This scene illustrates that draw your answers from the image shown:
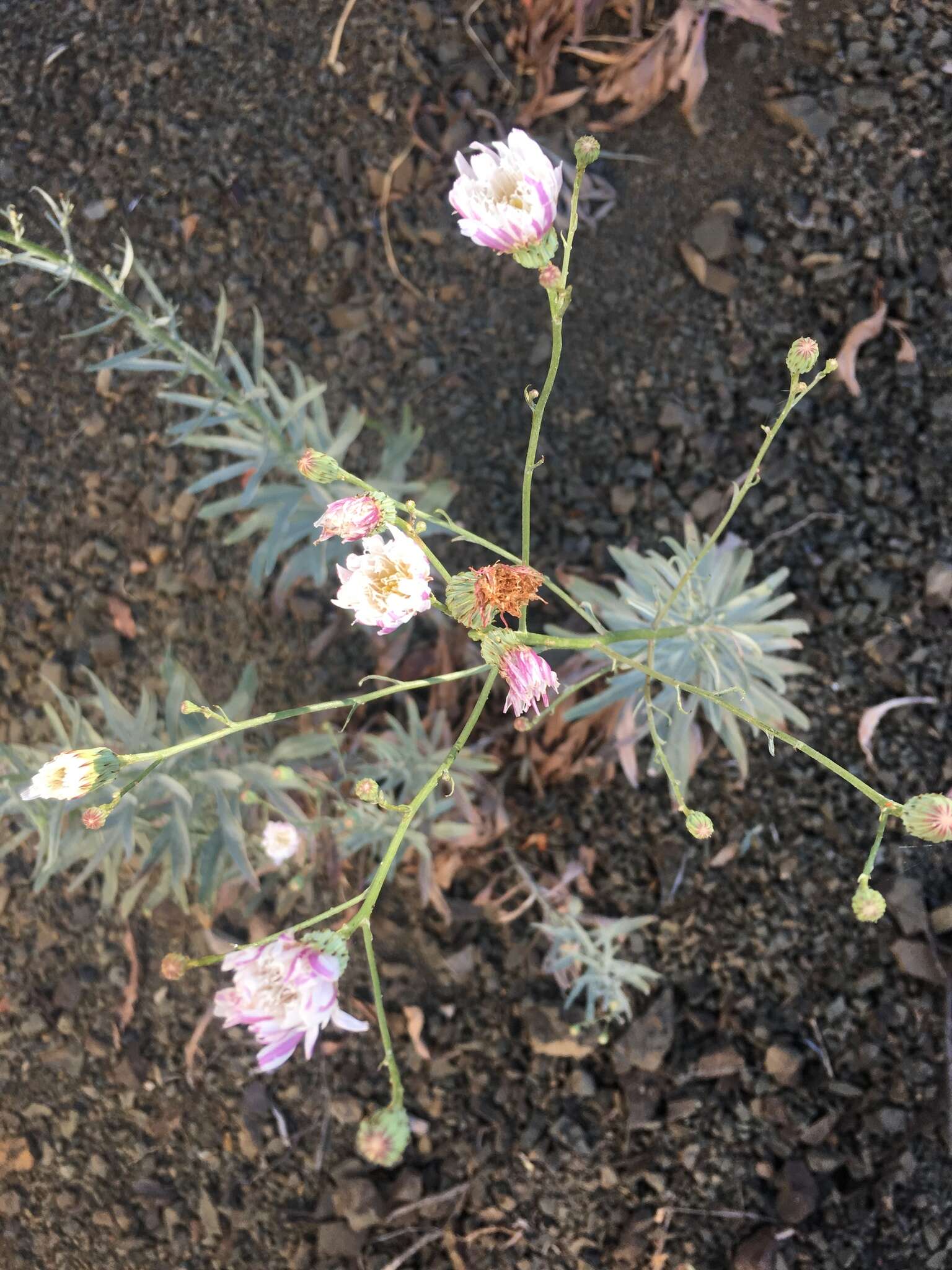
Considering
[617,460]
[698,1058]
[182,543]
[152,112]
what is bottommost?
[698,1058]

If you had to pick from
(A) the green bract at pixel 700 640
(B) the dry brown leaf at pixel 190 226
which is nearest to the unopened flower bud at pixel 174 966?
(A) the green bract at pixel 700 640

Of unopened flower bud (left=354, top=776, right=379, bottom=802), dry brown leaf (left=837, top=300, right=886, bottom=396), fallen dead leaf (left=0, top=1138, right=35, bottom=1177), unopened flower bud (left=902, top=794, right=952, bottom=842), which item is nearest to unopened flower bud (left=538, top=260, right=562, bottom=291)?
unopened flower bud (left=354, top=776, right=379, bottom=802)

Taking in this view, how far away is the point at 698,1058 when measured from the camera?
2.30 metres

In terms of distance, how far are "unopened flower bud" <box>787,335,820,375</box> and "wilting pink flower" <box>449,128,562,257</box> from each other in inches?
13.9

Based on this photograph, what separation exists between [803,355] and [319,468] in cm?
66

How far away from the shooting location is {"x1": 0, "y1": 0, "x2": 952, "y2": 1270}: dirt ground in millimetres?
2264

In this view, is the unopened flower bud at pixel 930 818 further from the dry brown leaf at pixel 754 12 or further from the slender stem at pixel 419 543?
the dry brown leaf at pixel 754 12

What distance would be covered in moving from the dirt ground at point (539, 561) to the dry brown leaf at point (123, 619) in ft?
0.09

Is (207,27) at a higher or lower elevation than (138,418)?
higher

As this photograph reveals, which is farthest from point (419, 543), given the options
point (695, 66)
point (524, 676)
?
point (695, 66)

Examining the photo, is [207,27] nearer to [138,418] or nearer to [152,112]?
[152,112]

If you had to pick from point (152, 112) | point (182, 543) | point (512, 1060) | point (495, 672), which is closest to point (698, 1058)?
point (512, 1060)

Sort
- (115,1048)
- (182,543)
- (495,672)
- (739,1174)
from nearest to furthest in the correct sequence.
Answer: (495,672), (739,1174), (115,1048), (182,543)

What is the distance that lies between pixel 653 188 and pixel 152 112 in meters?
1.46
